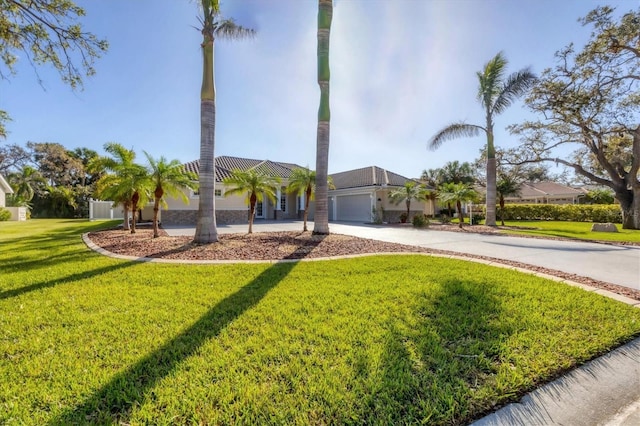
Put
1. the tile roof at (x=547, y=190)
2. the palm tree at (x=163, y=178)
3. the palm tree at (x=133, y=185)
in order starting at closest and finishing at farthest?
the palm tree at (x=163, y=178)
the palm tree at (x=133, y=185)
the tile roof at (x=547, y=190)

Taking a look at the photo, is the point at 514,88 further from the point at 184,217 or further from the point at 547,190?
the point at 547,190

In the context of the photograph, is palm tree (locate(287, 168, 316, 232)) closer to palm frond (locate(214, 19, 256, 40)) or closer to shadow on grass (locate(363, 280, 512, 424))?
palm frond (locate(214, 19, 256, 40))

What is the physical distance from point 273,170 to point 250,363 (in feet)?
81.8

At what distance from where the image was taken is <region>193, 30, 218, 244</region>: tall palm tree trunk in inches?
400

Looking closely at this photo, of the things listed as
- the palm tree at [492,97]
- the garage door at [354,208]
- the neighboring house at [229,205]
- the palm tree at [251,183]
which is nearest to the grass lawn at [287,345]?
the palm tree at [251,183]

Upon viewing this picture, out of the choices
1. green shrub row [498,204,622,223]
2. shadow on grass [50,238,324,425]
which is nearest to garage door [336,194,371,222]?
green shrub row [498,204,622,223]

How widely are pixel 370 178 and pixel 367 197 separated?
6.45ft

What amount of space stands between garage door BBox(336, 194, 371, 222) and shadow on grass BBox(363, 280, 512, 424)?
21999 mm

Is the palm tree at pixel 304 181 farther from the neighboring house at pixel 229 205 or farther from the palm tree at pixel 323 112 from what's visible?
the neighboring house at pixel 229 205

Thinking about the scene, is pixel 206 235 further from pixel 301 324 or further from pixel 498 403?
pixel 498 403

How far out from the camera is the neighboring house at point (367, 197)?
1005 inches

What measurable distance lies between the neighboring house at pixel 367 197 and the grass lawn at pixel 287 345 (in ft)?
64.7

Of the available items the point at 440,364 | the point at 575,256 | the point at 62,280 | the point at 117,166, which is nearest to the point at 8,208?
the point at 117,166

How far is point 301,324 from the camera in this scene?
12.6 ft
